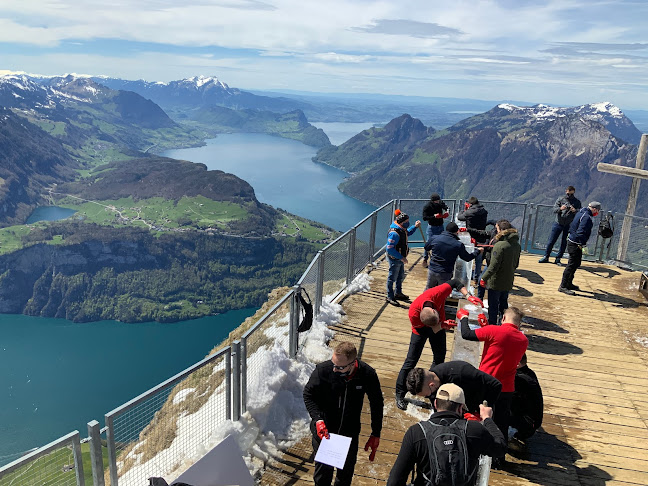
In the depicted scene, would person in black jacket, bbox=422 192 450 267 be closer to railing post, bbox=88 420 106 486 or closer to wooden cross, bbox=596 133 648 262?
wooden cross, bbox=596 133 648 262

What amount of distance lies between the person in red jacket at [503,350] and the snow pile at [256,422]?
8.82ft

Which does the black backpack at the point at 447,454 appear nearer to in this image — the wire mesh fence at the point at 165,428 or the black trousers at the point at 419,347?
the wire mesh fence at the point at 165,428

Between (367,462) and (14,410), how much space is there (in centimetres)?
13262

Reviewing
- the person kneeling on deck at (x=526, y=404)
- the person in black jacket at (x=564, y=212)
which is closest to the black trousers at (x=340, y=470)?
the person kneeling on deck at (x=526, y=404)

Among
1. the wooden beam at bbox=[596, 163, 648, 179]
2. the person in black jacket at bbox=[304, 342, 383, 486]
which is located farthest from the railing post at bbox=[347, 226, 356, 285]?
the wooden beam at bbox=[596, 163, 648, 179]

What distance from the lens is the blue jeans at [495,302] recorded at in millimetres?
9442

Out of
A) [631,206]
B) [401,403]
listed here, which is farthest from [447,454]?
[631,206]

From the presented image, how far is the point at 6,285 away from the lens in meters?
189

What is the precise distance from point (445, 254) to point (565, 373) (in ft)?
9.75

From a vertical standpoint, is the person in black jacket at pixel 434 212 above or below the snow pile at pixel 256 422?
above

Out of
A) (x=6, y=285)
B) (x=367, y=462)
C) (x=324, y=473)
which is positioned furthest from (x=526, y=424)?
(x=6, y=285)

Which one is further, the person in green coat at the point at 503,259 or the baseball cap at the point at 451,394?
the person in green coat at the point at 503,259

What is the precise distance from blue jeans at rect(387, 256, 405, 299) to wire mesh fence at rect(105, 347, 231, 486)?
190 inches

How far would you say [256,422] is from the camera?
22.3ft
